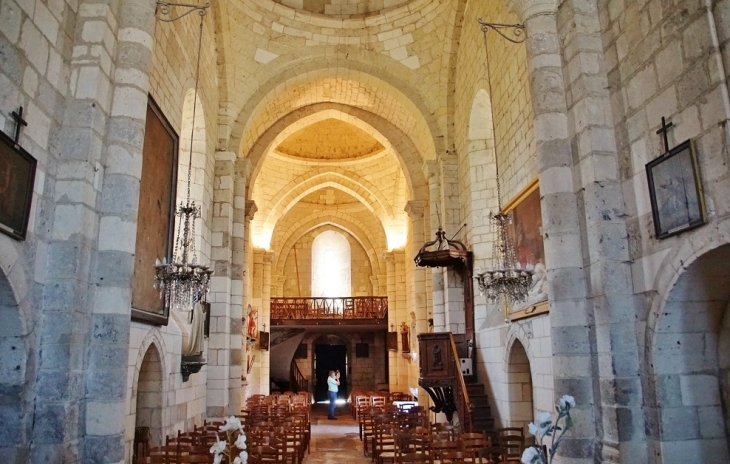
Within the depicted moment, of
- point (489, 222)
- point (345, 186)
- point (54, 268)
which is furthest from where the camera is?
point (345, 186)

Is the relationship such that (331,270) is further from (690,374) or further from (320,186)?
(690,374)

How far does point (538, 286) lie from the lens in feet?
25.4

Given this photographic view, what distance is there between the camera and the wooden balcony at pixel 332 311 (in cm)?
2038

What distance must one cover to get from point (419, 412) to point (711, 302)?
6912 millimetres

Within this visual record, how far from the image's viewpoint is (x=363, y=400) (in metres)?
15.1

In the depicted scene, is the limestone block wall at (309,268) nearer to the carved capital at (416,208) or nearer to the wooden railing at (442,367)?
the carved capital at (416,208)

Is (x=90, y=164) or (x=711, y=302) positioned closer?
(x=711, y=302)

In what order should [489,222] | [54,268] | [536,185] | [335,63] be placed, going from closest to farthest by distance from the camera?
1. [54,268]
2. [536,185]
3. [489,222]
4. [335,63]

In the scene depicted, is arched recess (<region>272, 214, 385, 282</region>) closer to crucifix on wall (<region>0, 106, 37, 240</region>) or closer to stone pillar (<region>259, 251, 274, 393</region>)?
stone pillar (<region>259, 251, 274, 393</region>)

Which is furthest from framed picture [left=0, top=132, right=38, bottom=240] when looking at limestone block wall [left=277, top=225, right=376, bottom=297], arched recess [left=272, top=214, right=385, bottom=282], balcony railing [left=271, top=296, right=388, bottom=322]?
limestone block wall [left=277, top=225, right=376, bottom=297]

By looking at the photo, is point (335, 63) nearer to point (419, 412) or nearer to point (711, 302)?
point (419, 412)

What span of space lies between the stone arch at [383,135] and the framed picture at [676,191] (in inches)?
359

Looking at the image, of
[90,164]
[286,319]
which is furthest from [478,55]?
[286,319]

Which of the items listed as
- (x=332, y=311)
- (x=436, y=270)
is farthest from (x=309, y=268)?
(x=436, y=270)
